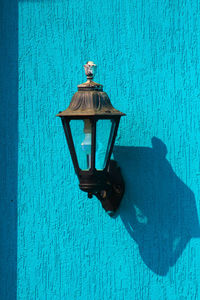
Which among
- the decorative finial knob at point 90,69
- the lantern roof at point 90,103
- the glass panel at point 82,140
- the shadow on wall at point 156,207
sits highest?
the decorative finial knob at point 90,69

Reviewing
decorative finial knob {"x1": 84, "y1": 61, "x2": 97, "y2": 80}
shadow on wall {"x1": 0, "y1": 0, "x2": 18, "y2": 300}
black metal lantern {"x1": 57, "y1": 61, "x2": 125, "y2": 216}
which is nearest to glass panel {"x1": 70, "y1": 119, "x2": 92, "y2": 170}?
black metal lantern {"x1": 57, "y1": 61, "x2": 125, "y2": 216}

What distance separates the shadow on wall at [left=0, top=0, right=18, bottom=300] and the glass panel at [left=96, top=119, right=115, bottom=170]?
50 centimetres

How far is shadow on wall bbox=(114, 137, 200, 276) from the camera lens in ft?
6.56

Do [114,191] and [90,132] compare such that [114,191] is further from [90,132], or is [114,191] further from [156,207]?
[90,132]

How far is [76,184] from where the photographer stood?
213 cm

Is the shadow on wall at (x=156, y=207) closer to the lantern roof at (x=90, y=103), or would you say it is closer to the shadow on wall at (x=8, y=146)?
the lantern roof at (x=90, y=103)

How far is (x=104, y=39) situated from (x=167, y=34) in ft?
0.87

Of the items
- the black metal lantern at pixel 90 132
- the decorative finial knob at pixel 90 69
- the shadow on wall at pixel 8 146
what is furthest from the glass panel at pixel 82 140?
the shadow on wall at pixel 8 146

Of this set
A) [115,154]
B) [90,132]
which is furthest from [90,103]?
[115,154]

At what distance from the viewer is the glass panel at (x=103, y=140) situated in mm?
1851

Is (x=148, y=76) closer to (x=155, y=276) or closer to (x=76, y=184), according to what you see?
(x=76, y=184)

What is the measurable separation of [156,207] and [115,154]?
27 centimetres

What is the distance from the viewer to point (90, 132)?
6.08 ft

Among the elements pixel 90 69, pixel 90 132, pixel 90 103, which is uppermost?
pixel 90 69
